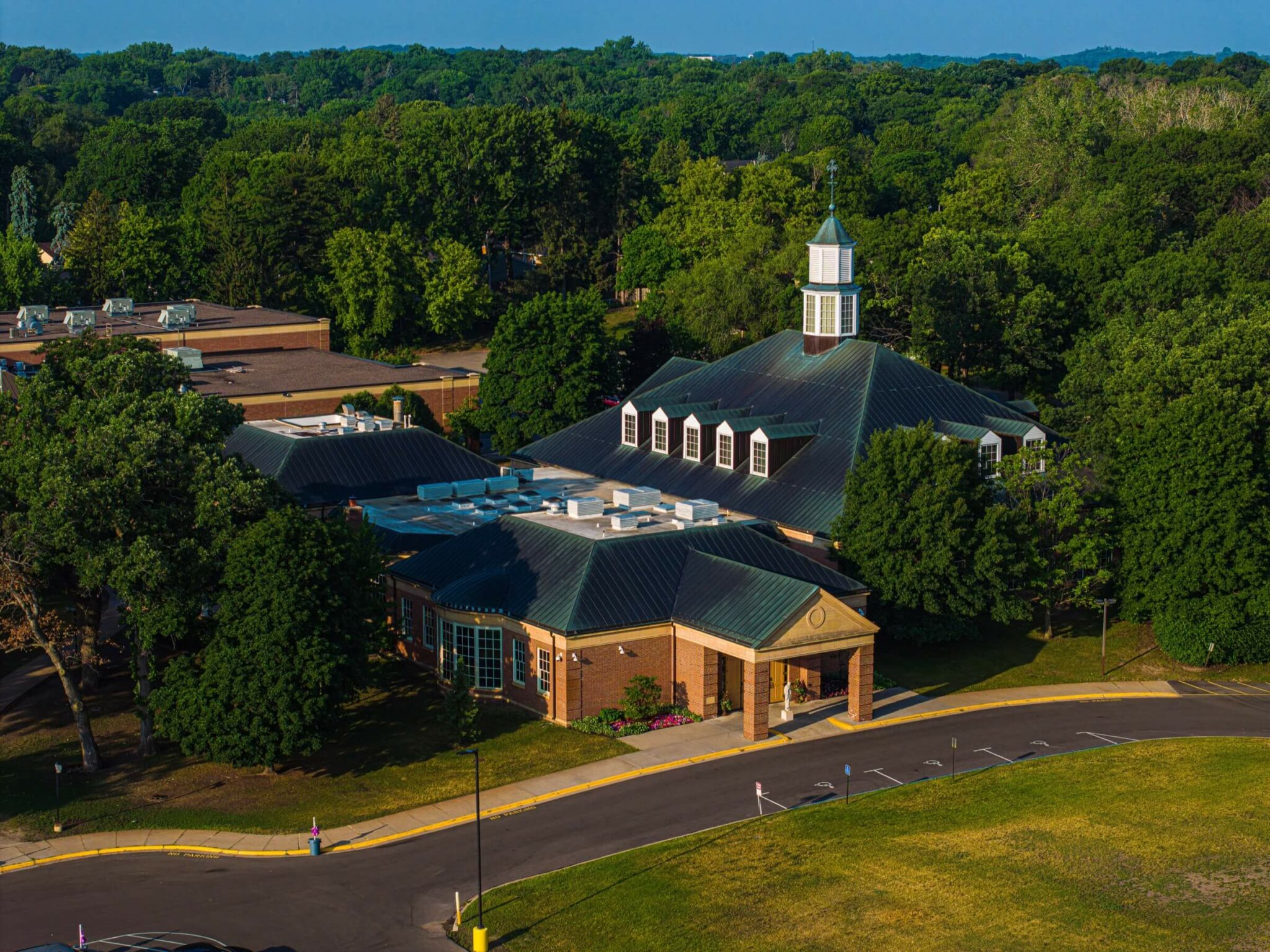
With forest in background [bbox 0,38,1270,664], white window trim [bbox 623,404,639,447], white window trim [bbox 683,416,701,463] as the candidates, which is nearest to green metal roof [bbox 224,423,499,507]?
white window trim [bbox 623,404,639,447]

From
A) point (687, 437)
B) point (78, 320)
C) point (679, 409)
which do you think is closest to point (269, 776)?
point (687, 437)

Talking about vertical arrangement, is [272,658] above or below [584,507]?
below

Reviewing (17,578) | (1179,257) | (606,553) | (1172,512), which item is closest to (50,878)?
(17,578)

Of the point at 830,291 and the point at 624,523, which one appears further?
the point at 830,291

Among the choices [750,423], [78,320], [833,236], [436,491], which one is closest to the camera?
[436,491]

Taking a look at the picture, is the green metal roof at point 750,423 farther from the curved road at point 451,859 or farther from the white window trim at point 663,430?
the curved road at point 451,859

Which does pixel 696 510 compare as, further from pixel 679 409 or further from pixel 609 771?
pixel 609 771

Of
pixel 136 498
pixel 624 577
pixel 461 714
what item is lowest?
pixel 461 714

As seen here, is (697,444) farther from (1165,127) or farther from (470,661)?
(1165,127)
